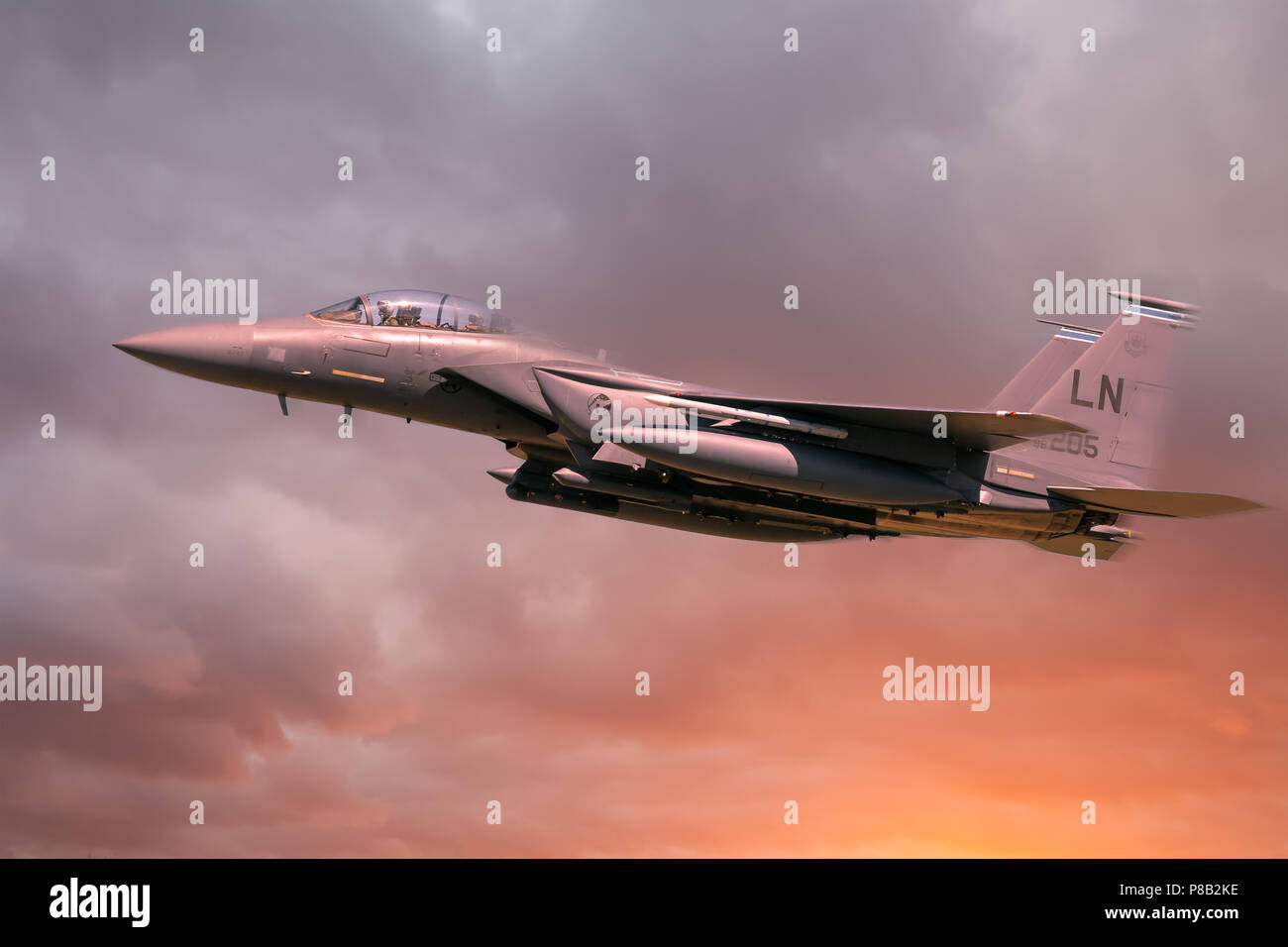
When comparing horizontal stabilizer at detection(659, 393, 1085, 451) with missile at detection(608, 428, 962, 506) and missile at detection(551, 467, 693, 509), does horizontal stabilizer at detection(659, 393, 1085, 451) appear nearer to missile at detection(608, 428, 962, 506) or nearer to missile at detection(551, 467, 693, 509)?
missile at detection(608, 428, 962, 506)

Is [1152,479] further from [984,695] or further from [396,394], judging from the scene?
[396,394]

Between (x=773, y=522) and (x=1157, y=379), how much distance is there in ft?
26.1

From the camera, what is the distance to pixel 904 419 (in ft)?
57.5

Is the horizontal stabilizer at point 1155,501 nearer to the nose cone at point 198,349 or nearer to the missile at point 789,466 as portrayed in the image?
the missile at point 789,466

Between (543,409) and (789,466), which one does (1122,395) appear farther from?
(543,409)

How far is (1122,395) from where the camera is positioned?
2028cm

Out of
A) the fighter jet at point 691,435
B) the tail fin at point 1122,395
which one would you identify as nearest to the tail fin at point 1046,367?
the tail fin at point 1122,395

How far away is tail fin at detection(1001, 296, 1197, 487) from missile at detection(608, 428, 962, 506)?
→ 3788mm

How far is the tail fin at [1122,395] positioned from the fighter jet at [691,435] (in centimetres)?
4

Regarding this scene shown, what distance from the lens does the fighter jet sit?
55.7ft

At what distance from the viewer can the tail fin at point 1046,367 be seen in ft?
69.1

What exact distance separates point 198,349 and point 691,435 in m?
8.02

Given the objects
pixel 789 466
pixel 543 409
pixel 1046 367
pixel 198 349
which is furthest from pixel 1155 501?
pixel 198 349

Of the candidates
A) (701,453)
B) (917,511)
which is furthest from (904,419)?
(701,453)
